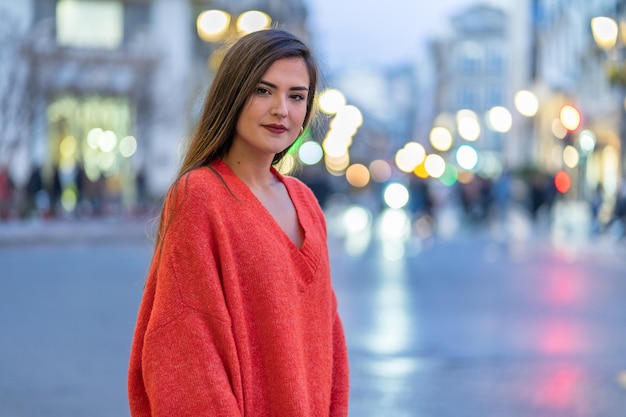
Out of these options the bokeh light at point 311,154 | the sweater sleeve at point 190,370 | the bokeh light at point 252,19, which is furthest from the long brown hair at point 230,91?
the bokeh light at point 311,154

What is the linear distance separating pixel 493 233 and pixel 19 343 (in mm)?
22187

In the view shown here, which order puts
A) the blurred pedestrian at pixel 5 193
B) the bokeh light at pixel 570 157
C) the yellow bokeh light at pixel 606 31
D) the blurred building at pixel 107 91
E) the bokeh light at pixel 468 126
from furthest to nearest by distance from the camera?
the bokeh light at pixel 570 157 → the bokeh light at pixel 468 126 → the blurred building at pixel 107 91 → the blurred pedestrian at pixel 5 193 → the yellow bokeh light at pixel 606 31

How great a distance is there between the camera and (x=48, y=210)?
29500mm

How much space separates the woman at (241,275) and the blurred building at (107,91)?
2716cm

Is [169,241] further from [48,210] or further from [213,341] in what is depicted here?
[48,210]

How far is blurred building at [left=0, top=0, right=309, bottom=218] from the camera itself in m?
A: 31.7

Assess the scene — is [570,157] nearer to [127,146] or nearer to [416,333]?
[127,146]

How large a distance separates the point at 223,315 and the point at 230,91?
0.53 metres

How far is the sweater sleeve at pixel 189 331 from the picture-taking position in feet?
7.79

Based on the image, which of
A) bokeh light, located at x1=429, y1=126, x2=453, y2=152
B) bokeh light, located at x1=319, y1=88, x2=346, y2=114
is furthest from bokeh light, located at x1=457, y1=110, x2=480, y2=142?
bokeh light, located at x1=429, y1=126, x2=453, y2=152

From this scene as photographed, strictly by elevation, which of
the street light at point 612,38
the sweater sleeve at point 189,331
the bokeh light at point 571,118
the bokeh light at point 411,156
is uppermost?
the street light at point 612,38

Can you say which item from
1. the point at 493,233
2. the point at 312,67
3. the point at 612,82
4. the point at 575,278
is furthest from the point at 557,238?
the point at 312,67

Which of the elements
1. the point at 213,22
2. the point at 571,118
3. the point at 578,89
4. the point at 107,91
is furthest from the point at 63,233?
the point at 578,89

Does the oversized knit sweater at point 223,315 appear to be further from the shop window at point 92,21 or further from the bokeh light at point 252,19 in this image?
the shop window at point 92,21
